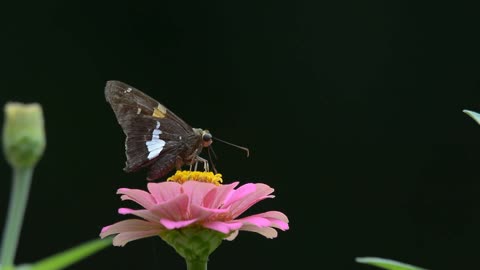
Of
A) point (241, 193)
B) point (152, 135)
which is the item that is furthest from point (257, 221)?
point (152, 135)

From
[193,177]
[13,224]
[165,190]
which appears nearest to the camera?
[13,224]

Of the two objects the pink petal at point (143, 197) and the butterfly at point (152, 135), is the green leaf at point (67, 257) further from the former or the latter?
the butterfly at point (152, 135)

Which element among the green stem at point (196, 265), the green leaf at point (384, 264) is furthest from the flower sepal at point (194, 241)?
the green leaf at point (384, 264)

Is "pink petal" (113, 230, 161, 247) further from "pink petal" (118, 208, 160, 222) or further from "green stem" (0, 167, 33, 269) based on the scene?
"green stem" (0, 167, 33, 269)

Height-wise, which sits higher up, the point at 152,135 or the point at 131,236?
the point at 152,135

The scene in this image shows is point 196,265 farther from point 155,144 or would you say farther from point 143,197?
point 155,144

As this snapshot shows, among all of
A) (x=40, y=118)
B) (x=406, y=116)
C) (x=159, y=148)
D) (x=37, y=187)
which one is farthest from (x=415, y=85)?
(x=40, y=118)
